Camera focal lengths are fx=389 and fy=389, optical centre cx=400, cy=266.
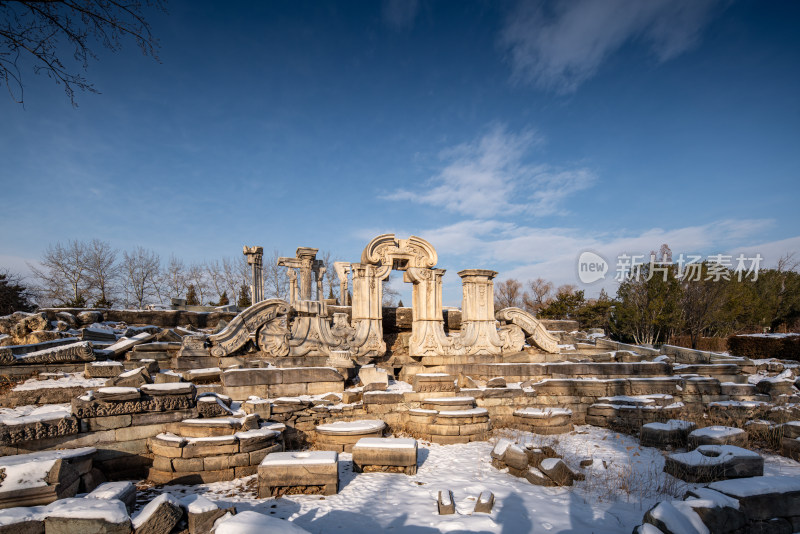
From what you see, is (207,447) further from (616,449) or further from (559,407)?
(559,407)

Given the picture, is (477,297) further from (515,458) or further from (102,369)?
(102,369)

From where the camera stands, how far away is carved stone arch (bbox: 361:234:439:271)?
10.2 meters

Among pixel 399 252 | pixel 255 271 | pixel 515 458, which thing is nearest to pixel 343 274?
pixel 255 271

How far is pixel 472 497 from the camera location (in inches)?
185

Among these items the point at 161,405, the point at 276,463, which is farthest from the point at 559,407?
the point at 161,405

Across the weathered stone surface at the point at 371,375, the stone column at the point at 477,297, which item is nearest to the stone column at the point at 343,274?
the stone column at the point at 477,297

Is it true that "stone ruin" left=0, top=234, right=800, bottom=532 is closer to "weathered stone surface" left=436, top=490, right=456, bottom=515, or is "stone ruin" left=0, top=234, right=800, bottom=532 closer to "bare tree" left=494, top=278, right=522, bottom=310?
"weathered stone surface" left=436, top=490, right=456, bottom=515

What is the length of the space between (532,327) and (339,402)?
5.83 m

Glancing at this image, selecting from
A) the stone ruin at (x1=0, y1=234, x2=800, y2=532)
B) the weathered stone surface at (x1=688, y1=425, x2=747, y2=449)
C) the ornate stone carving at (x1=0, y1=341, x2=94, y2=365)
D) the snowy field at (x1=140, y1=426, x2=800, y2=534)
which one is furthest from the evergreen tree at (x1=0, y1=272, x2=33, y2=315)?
the weathered stone surface at (x1=688, y1=425, x2=747, y2=449)

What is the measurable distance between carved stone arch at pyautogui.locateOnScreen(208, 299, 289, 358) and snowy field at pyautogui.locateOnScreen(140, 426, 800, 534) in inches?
142

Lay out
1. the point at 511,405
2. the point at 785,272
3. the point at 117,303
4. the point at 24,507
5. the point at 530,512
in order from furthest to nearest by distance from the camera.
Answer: the point at 117,303 → the point at 785,272 → the point at 511,405 → the point at 530,512 → the point at 24,507

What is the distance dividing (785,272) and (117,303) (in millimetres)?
52068

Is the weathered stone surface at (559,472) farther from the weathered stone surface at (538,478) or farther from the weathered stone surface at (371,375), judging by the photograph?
the weathered stone surface at (371,375)

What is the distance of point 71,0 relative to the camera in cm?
328
